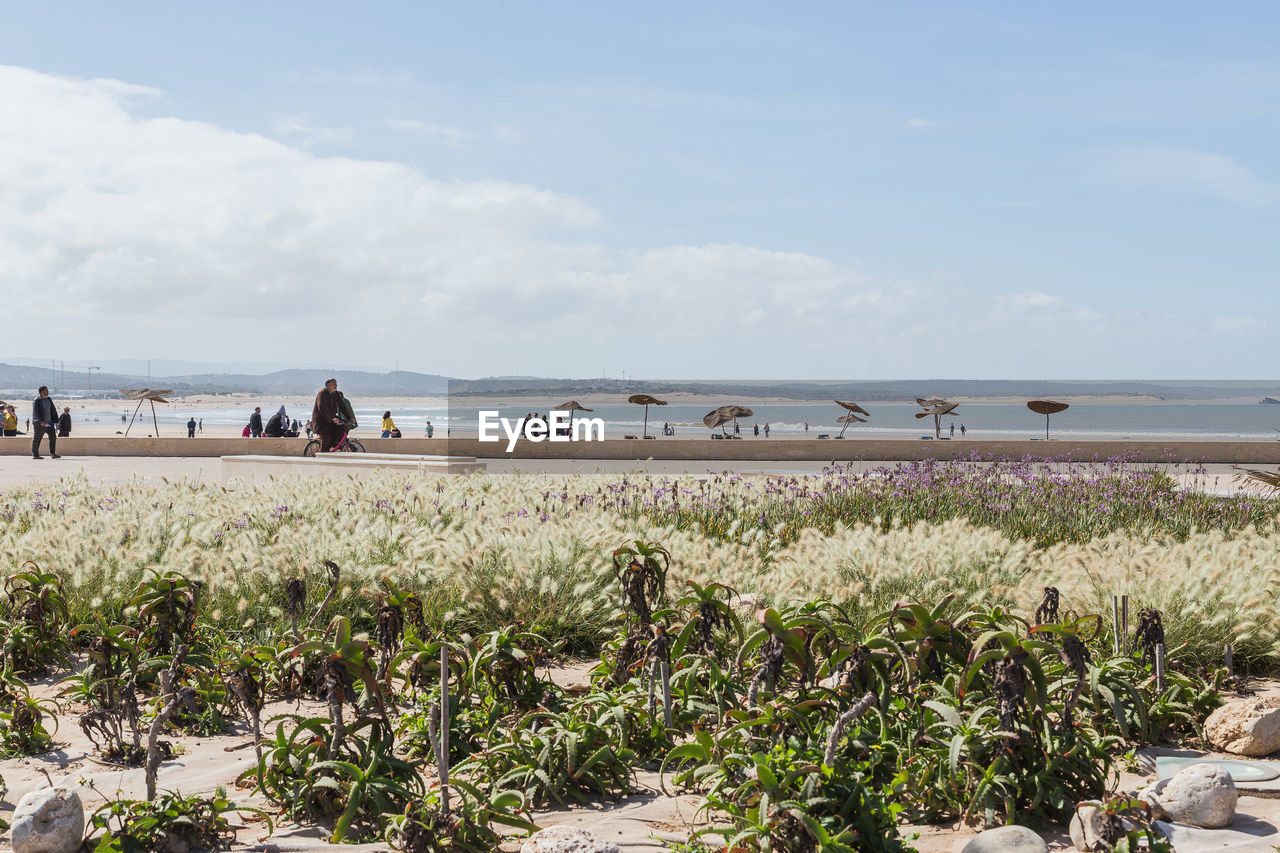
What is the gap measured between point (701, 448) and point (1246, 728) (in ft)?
76.0

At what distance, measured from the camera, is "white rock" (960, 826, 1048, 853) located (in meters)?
2.98

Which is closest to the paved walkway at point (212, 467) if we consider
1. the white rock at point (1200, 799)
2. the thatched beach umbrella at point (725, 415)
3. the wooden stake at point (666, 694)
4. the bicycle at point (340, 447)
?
the bicycle at point (340, 447)

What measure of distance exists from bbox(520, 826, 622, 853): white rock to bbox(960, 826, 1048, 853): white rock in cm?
106

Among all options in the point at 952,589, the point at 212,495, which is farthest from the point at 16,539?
the point at 952,589

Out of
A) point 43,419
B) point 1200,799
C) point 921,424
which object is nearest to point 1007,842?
point 1200,799

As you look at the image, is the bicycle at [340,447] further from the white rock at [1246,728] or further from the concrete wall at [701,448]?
the white rock at [1246,728]

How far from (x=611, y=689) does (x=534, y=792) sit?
1.08 meters

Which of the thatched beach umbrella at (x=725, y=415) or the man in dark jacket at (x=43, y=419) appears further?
the thatched beach umbrella at (x=725, y=415)

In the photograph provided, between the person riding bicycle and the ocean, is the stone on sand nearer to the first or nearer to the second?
the person riding bicycle

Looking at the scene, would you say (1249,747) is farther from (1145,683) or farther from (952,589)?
(952,589)

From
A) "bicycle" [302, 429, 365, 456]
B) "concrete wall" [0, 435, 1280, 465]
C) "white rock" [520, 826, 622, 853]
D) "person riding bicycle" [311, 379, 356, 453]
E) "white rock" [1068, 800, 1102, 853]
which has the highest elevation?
"person riding bicycle" [311, 379, 356, 453]

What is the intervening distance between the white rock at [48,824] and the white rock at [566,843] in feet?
4.60

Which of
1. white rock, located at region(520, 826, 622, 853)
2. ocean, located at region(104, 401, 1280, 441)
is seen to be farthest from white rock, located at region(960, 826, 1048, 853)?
ocean, located at region(104, 401, 1280, 441)

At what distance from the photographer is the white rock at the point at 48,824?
310 cm
